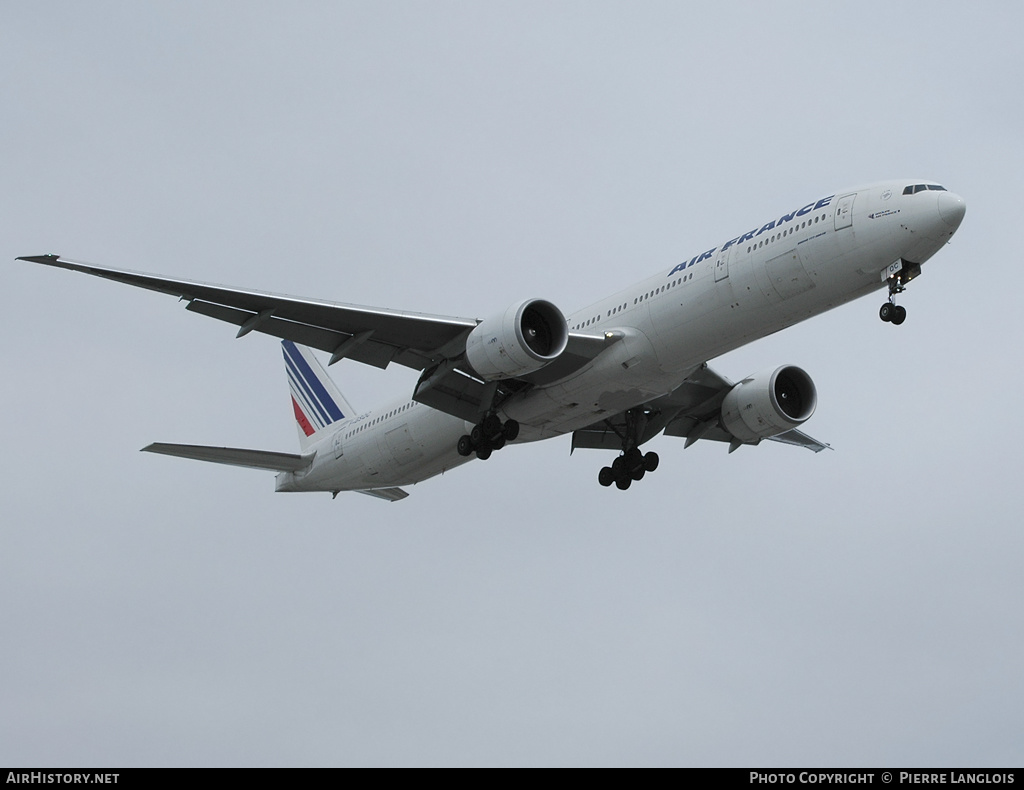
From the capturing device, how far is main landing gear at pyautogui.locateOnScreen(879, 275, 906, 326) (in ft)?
83.8

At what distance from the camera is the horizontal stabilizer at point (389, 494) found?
36688 mm

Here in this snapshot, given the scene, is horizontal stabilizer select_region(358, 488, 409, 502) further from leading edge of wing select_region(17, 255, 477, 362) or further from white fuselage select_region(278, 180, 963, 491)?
leading edge of wing select_region(17, 255, 477, 362)

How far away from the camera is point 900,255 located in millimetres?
25406

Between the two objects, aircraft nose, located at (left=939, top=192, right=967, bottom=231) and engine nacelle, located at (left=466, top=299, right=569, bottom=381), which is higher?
aircraft nose, located at (left=939, top=192, right=967, bottom=231)

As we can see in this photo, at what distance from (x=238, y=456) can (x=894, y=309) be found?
700 inches

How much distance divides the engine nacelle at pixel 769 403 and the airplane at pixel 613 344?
0.04 m

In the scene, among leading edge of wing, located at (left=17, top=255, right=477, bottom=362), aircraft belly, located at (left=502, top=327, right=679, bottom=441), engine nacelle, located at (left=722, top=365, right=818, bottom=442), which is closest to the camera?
leading edge of wing, located at (left=17, top=255, right=477, bottom=362)

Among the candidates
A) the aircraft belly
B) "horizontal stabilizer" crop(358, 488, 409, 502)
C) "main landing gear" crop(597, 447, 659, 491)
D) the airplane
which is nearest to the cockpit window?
the airplane

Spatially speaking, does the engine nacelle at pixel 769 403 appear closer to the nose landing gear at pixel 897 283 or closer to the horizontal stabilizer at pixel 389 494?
the nose landing gear at pixel 897 283

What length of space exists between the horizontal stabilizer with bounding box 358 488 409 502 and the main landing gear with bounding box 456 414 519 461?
6.54 meters

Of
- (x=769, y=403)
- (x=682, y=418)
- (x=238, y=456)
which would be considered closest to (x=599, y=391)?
(x=769, y=403)
